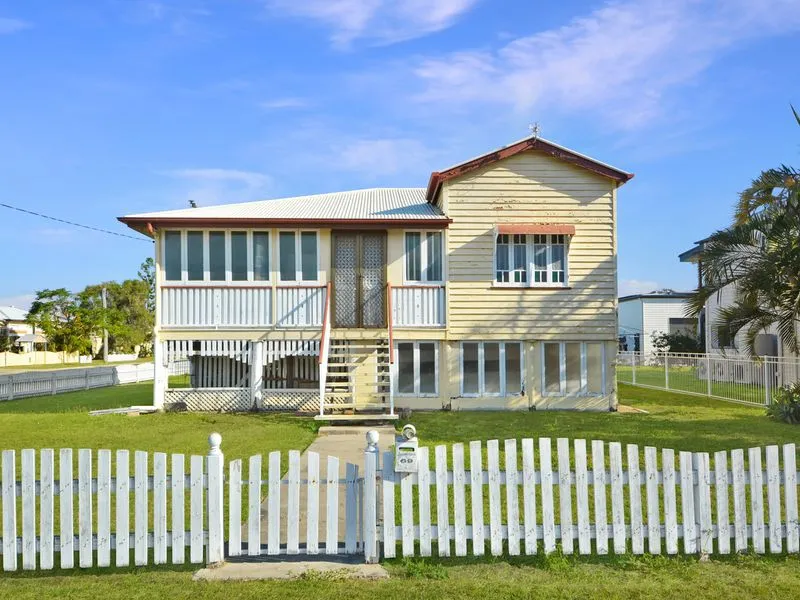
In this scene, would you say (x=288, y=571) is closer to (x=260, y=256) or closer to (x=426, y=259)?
(x=260, y=256)

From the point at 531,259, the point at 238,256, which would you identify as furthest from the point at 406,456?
the point at 531,259

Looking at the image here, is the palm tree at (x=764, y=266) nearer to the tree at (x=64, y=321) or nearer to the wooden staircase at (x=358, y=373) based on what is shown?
the wooden staircase at (x=358, y=373)

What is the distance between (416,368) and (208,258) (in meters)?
6.22

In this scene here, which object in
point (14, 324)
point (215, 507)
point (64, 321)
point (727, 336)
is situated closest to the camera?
point (215, 507)

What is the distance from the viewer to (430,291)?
→ 1742cm

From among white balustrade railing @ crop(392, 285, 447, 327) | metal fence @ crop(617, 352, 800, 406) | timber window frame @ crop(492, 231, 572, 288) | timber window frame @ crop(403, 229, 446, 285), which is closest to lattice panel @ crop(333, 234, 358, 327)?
white balustrade railing @ crop(392, 285, 447, 327)

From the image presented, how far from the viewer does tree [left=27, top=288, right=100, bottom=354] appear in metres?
60.7

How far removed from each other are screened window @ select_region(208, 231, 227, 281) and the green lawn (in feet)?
12.3

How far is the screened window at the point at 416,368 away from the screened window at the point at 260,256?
13.3ft

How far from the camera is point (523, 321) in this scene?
17.4m

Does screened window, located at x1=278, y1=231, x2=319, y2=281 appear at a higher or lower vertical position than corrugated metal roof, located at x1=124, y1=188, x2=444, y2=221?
lower

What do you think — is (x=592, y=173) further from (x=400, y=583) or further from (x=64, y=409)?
(x=64, y=409)

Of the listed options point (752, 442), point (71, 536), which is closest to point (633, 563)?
point (71, 536)

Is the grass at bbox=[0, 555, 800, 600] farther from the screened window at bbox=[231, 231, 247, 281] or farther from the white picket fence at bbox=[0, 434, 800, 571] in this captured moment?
the screened window at bbox=[231, 231, 247, 281]
